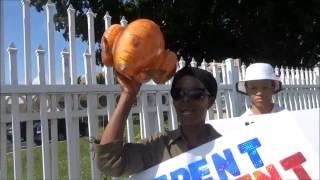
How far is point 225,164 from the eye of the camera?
2168mm

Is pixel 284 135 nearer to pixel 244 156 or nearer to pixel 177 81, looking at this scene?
pixel 244 156

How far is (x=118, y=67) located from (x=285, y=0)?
8.54 metres

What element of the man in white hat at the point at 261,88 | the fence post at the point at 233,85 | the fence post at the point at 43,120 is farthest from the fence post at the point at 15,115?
the fence post at the point at 233,85

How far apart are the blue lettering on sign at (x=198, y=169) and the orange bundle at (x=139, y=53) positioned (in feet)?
1.41

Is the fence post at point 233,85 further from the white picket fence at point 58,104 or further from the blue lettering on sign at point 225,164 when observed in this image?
the blue lettering on sign at point 225,164

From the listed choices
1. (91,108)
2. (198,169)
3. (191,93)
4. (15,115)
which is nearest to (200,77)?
(191,93)

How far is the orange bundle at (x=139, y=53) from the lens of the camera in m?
2.08

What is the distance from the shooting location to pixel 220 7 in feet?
37.0

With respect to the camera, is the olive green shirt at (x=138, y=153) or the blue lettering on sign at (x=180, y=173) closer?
the olive green shirt at (x=138, y=153)

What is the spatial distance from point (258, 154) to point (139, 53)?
2.34ft

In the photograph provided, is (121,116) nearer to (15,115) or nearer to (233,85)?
(15,115)

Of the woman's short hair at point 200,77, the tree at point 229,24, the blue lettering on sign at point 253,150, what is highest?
the tree at point 229,24

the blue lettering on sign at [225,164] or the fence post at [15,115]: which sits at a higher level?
the fence post at [15,115]

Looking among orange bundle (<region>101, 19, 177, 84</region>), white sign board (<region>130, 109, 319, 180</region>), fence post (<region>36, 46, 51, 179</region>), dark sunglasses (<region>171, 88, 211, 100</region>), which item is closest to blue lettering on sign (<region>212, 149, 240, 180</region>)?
white sign board (<region>130, 109, 319, 180</region>)
